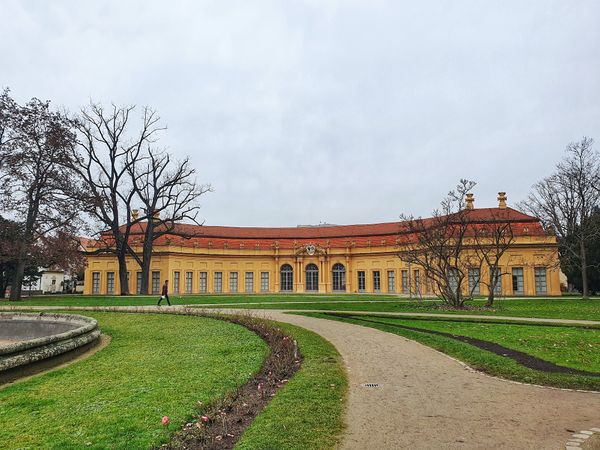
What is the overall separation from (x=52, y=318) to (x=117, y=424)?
10.7m

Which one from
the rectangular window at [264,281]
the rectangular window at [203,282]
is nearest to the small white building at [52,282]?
the rectangular window at [203,282]

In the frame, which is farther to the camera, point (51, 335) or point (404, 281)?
point (404, 281)

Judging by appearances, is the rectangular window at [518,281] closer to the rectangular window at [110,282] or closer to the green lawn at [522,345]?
the green lawn at [522,345]

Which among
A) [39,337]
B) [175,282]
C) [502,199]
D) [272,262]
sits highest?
[502,199]

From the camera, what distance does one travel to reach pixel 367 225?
200 feet

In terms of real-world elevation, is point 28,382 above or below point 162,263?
below

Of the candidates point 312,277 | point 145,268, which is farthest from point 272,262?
point 145,268

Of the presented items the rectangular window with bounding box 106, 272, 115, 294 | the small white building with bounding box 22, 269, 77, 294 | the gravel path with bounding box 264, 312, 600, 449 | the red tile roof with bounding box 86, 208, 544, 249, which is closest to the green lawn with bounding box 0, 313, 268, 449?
the gravel path with bounding box 264, 312, 600, 449

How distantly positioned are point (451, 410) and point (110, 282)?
54616 mm

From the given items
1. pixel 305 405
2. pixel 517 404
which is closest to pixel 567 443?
pixel 517 404

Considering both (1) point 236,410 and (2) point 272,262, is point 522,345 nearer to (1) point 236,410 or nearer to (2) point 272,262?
(1) point 236,410

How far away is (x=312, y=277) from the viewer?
2313 inches

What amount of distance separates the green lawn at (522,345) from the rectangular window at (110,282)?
141 ft

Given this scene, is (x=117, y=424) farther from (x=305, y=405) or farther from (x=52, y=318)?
(x=52, y=318)
